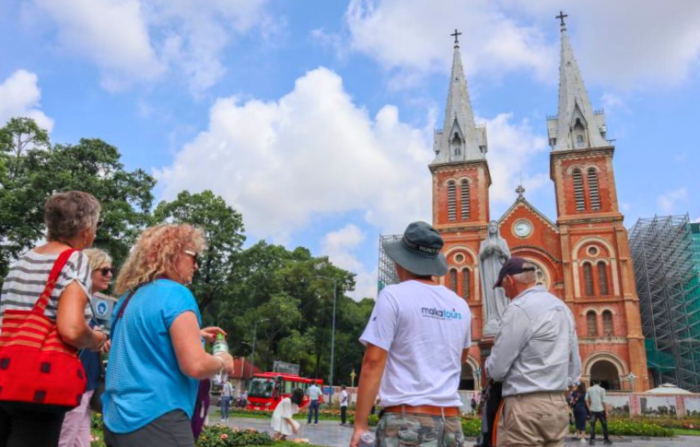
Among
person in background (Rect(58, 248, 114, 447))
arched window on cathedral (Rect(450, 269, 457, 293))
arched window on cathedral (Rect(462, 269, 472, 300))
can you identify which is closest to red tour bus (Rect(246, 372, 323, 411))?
arched window on cathedral (Rect(450, 269, 457, 293))

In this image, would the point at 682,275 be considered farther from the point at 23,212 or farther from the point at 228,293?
the point at 23,212

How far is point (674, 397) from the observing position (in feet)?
85.8

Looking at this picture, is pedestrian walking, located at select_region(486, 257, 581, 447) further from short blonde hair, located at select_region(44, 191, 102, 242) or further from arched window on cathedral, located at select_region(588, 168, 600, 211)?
arched window on cathedral, located at select_region(588, 168, 600, 211)

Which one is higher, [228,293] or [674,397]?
[228,293]

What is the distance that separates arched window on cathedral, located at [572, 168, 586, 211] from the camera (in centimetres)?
4244

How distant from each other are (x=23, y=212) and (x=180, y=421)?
89.1 feet

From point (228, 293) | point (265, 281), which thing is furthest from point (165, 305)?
point (265, 281)

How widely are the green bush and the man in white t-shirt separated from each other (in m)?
7.20

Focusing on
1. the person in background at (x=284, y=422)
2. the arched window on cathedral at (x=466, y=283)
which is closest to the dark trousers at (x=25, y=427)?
the person in background at (x=284, y=422)

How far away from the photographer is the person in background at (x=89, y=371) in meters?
4.20

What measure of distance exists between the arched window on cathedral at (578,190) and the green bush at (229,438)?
37.6m

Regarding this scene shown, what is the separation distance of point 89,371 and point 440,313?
2.87m

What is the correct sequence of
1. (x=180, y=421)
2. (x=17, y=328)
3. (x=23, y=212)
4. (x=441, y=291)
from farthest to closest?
(x=23, y=212) → (x=441, y=291) → (x=17, y=328) → (x=180, y=421)

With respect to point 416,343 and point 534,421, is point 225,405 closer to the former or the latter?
point 534,421
